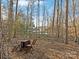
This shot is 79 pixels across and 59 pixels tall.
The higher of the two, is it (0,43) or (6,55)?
(0,43)

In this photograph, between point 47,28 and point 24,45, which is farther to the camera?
point 47,28

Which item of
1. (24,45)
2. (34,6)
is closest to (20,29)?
(34,6)

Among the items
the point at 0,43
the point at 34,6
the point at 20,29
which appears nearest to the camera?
Result: the point at 0,43

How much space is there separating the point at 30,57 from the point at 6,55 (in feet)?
6.28

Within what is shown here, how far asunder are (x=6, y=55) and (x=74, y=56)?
401cm

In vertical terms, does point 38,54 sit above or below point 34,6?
below

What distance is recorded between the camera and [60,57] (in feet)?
35.1

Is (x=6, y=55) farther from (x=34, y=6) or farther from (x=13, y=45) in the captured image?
(x=34, y=6)

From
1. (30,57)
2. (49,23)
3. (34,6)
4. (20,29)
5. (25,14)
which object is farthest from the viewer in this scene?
(49,23)

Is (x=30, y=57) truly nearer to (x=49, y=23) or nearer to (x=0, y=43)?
(x=0, y=43)

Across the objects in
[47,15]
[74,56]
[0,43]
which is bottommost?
[74,56]

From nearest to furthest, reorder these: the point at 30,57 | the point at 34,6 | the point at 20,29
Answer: the point at 30,57 → the point at 20,29 → the point at 34,6

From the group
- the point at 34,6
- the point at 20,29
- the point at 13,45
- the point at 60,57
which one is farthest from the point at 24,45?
the point at 34,6

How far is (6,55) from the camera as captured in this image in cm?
881
